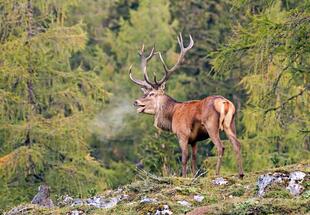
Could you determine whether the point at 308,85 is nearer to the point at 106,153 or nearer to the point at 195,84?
the point at 195,84

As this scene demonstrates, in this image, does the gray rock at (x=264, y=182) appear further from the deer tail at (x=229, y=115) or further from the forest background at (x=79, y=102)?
the forest background at (x=79, y=102)

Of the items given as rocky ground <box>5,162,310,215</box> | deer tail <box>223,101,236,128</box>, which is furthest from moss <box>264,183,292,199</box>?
deer tail <box>223,101,236,128</box>

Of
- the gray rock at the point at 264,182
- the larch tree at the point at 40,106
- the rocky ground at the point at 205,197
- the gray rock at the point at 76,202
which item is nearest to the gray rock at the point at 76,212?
the rocky ground at the point at 205,197

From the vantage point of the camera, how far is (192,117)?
14273mm

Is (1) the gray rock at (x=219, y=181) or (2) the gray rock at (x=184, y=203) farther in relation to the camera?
(1) the gray rock at (x=219, y=181)

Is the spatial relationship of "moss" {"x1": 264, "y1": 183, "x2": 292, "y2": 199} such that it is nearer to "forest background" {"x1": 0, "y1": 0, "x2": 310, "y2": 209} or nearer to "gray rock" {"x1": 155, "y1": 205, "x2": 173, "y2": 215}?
"gray rock" {"x1": 155, "y1": 205, "x2": 173, "y2": 215}

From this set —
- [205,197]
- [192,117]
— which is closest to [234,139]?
[192,117]

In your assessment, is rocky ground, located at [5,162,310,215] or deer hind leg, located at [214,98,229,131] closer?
rocky ground, located at [5,162,310,215]

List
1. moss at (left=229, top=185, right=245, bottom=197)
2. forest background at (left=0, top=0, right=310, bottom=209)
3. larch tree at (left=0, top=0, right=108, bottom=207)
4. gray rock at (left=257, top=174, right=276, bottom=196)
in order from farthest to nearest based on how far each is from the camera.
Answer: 1. larch tree at (left=0, top=0, right=108, bottom=207)
2. forest background at (left=0, top=0, right=310, bottom=209)
3. moss at (left=229, top=185, right=245, bottom=197)
4. gray rock at (left=257, top=174, right=276, bottom=196)

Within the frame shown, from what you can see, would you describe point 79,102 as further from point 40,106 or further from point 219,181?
point 219,181

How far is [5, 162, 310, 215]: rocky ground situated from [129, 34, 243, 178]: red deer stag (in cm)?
92

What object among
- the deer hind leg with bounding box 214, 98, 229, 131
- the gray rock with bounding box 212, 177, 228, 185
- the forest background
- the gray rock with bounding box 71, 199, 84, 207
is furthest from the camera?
the forest background

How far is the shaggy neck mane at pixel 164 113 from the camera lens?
15.4 m

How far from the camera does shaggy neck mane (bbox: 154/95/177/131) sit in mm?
15397
